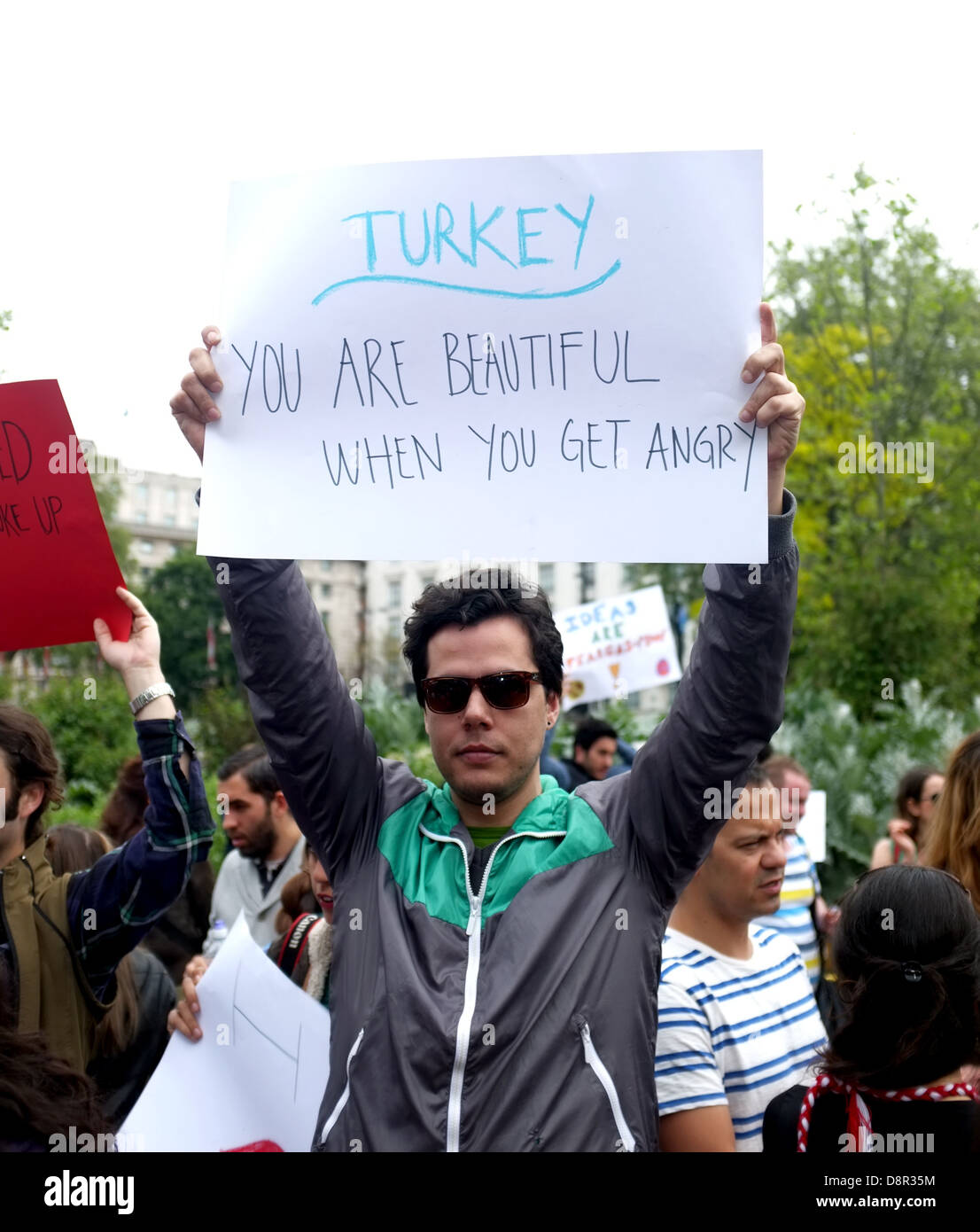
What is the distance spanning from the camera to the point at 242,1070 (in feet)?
9.95

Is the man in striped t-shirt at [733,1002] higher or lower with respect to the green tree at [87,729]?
higher

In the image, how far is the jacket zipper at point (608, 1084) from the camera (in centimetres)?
213

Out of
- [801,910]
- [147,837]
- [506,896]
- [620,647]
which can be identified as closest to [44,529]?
→ [147,837]

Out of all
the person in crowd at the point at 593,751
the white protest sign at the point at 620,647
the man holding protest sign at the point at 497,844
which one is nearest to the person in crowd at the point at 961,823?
the man holding protest sign at the point at 497,844

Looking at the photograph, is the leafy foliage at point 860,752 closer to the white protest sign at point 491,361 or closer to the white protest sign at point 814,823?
the white protest sign at point 814,823

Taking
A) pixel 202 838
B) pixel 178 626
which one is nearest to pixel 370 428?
pixel 202 838

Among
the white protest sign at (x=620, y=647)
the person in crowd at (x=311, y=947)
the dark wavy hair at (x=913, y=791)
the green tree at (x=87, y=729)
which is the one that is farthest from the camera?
the green tree at (x=87, y=729)

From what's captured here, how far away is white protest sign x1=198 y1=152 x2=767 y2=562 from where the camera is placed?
2293 millimetres

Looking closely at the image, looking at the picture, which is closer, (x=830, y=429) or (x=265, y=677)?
(x=265, y=677)

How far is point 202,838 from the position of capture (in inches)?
111

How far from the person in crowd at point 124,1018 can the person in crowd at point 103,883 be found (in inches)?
7.8

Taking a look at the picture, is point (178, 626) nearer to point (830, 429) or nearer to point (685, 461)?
point (830, 429)

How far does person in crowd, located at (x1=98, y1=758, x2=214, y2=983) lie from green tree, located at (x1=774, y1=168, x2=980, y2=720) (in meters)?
10.3

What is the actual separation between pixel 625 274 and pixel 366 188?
0.51m
